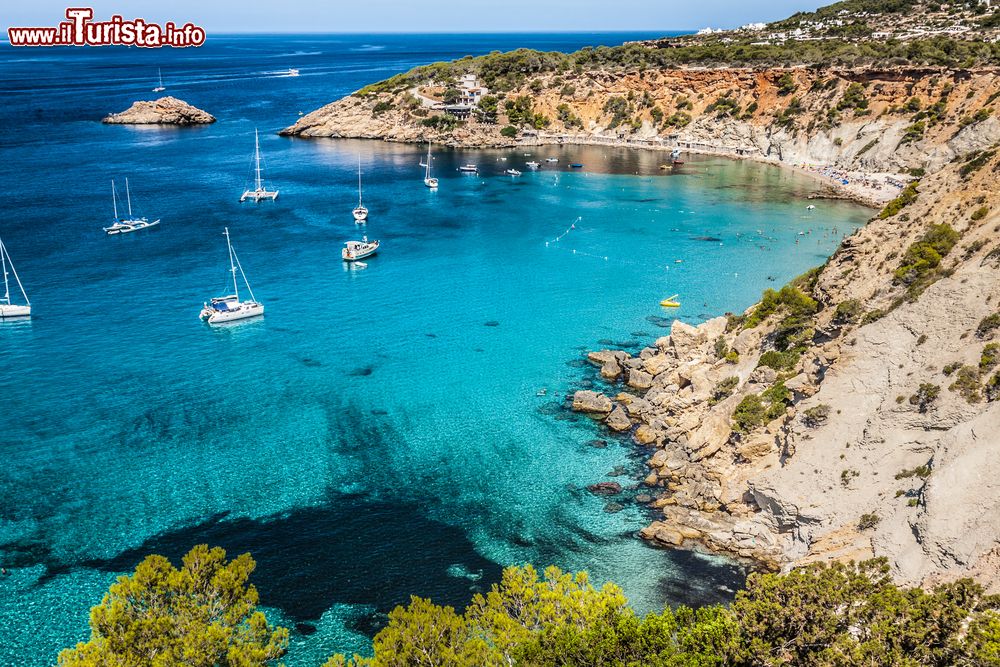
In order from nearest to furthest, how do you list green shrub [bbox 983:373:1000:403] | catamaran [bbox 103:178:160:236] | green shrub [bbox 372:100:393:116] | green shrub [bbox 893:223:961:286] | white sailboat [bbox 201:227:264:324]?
green shrub [bbox 983:373:1000:403] < green shrub [bbox 893:223:961:286] < white sailboat [bbox 201:227:264:324] < catamaran [bbox 103:178:160:236] < green shrub [bbox 372:100:393:116]

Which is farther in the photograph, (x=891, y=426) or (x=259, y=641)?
(x=891, y=426)

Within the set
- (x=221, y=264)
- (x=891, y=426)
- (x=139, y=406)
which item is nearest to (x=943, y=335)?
(x=891, y=426)

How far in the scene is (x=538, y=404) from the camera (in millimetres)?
46094

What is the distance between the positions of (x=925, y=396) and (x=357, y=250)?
55087mm

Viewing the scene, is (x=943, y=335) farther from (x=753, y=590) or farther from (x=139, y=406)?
(x=139, y=406)

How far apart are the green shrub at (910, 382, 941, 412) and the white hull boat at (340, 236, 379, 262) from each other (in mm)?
54302

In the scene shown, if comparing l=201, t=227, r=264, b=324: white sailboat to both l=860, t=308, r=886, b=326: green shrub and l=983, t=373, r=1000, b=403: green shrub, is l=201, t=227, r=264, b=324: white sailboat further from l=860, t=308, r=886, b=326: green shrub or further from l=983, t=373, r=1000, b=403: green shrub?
l=983, t=373, r=1000, b=403: green shrub

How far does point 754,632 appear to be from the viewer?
811 inches

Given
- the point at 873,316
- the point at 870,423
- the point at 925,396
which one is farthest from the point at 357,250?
the point at 925,396

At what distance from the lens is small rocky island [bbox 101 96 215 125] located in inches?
6038

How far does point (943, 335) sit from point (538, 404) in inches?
881

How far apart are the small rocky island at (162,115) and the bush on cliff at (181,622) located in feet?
501

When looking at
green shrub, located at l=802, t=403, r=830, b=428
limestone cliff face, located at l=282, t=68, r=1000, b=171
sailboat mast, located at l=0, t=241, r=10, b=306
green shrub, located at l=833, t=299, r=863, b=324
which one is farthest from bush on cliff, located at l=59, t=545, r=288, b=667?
limestone cliff face, located at l=282, t=68, r=1000, b=171

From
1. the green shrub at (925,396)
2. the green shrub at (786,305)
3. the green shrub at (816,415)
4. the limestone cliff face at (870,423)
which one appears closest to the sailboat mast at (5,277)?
the limestone cliff face at (870,423)
